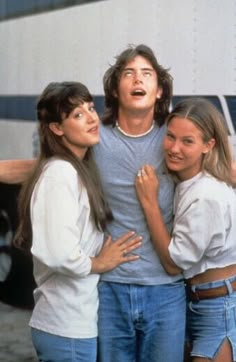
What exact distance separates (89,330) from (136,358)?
30 cm

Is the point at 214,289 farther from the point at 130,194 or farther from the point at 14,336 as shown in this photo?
the point at 14,336

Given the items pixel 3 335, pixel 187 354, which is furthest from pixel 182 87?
pixel 3 335

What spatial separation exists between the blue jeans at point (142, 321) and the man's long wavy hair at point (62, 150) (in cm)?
26

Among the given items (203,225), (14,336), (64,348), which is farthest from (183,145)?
(14,336)

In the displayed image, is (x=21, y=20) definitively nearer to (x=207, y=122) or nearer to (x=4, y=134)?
(x=4, y=134)

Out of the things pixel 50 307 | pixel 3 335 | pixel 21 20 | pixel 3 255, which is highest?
pixel 21 20

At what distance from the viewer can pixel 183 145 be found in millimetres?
2824

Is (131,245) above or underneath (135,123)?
underneath

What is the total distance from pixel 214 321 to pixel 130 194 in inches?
21.3

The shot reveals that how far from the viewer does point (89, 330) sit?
275cm

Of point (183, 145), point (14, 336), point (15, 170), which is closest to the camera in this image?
point (183, 145)

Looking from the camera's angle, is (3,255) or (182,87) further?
(3,255)

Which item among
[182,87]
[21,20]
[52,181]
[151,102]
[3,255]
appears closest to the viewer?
[52,181]

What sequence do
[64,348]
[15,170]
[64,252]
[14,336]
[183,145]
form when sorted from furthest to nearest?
[14,336]
[15,170]
[183,145]
[64,348]
[64,252]
